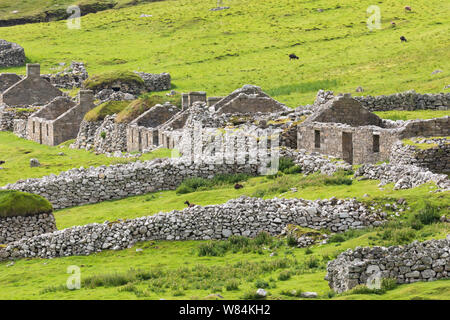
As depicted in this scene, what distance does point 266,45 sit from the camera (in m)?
109

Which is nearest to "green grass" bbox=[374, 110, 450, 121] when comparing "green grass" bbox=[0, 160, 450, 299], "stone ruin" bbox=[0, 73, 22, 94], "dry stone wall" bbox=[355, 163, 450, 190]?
"dry stone wall" bbox=[355, 163, 450, 190]

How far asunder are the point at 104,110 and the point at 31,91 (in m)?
20.4

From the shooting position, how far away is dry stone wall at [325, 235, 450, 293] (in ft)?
84.6

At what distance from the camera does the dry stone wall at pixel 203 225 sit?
3485 cm

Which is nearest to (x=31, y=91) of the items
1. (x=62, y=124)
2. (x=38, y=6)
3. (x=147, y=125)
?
(x=62, y=124)

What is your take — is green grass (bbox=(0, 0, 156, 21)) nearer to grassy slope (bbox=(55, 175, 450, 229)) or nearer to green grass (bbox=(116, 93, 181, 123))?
green grass (bbox=(116, 93, 181, 123))

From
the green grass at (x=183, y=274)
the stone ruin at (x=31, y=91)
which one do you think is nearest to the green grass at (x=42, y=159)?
the stone ruin at (x=31, y=91)

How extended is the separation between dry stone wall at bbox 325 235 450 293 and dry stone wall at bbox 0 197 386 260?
7.85m

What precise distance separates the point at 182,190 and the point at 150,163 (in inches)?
131

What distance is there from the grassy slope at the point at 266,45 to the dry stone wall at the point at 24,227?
113 ft

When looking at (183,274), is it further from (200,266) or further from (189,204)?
(189,204)
